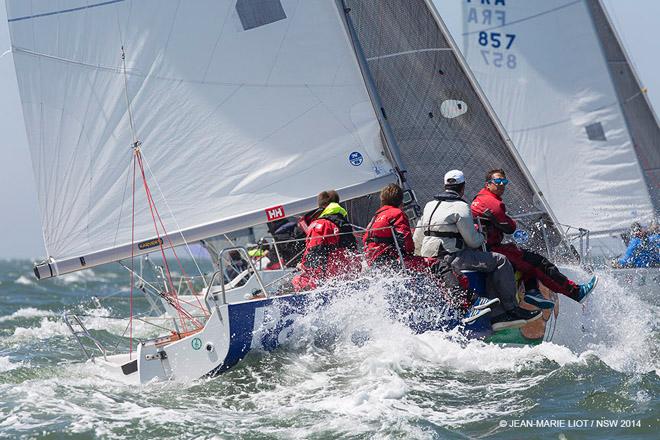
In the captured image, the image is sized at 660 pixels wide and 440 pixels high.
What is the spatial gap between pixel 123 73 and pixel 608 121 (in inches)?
341

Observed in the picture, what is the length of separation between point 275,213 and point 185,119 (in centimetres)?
114

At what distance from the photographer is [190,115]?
28.3 feet

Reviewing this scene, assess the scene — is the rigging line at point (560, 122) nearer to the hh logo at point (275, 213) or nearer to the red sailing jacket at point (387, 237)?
the hh logo at point (275, 213)

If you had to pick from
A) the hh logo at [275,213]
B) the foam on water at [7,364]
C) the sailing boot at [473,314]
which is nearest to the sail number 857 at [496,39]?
the hh logo at [275,213]

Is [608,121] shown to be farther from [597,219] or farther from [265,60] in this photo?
[265,60]

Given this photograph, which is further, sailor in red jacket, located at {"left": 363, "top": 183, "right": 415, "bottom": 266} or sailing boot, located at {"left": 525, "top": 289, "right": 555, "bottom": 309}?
sailing boot, located at {"left": 525, "top": 289, "right": 555, "bottom": 309}

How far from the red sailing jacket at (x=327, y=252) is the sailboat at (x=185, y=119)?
939 millimetres

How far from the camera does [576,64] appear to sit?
15.1 m

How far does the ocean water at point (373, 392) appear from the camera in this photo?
5789 millimetres

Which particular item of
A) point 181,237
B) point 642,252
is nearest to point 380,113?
point 181,237

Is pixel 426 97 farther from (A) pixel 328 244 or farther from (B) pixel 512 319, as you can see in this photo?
(B) pixel 512 319

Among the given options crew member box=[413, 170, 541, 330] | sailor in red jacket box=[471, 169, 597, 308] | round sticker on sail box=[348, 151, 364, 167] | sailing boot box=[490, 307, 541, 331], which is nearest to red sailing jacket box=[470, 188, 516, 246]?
sailor in red jacket box=[471, 169, 597, 308]

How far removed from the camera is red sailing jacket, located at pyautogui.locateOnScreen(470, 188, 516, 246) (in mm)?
7703

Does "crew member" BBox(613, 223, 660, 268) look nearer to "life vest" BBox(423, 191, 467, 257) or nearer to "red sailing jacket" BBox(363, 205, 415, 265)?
"life vest" BBox(423, 191, 467, 257)
